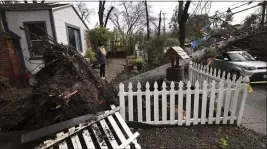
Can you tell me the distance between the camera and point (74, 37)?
33.7ft

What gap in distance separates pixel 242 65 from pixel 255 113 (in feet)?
11.9

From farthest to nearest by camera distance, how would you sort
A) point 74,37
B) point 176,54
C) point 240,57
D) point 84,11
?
point 84,11, point 74,37, point 240,57, point 176,54

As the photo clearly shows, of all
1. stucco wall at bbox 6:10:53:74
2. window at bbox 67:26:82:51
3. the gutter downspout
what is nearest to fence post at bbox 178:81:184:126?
stucco wall at bbox 6:10:53:74

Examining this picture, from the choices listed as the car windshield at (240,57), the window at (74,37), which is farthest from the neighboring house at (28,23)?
the car windshield at (240,57)

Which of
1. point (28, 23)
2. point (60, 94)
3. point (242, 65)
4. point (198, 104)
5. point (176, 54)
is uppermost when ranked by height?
point (28, 23)

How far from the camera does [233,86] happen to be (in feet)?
11.1

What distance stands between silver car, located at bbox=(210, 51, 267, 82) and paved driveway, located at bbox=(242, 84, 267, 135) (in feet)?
3.41

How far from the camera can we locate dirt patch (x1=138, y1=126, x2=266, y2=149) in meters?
2.77

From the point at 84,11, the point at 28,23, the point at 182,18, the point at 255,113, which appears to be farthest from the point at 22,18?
the point at 84,11

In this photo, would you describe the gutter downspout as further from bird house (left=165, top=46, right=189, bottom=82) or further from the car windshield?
the car windshield

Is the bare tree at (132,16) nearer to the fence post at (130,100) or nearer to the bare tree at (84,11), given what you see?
the bare tree at (84,11)

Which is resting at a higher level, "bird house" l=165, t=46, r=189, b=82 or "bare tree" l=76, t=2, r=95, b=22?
"bare tree" l=76, t=2, r=95, b=22

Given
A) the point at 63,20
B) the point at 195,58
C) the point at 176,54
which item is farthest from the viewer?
the point at 63,20

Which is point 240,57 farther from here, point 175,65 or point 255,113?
→ point 175,65
